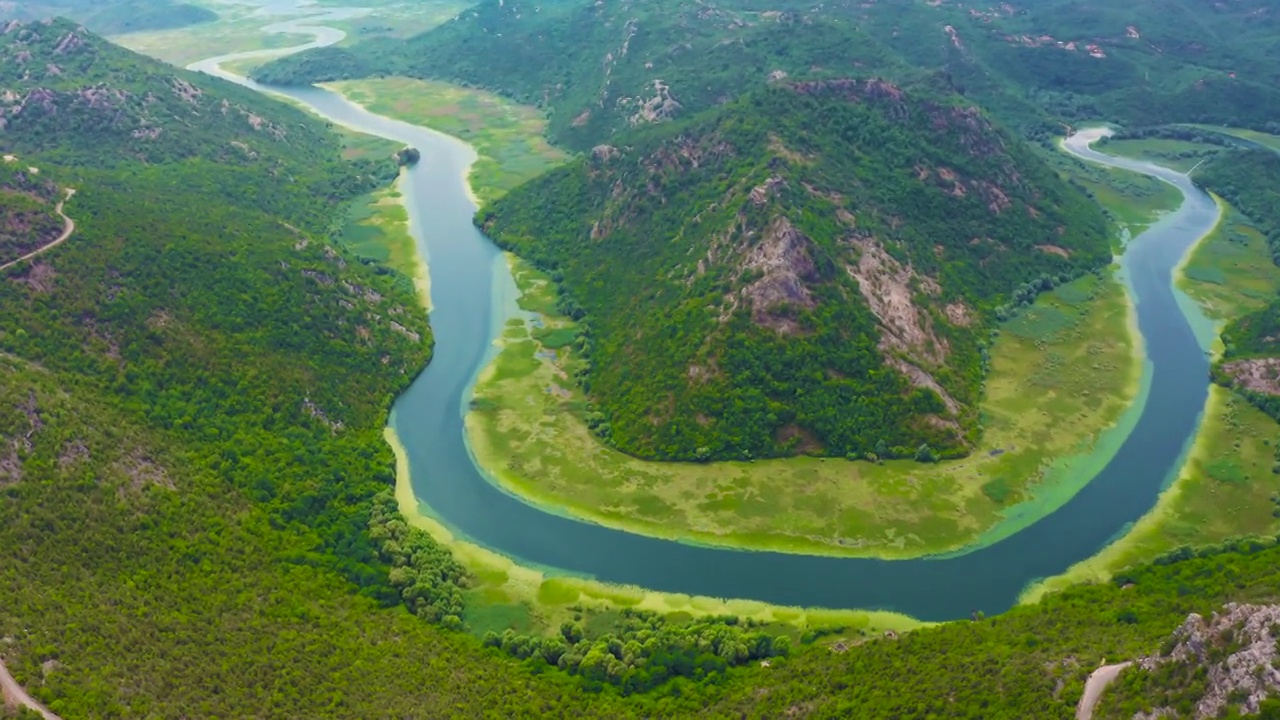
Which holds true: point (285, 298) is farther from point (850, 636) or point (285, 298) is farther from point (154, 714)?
point (850, 636)

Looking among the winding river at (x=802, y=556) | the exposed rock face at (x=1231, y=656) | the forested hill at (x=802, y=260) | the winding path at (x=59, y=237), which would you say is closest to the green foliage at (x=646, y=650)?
the winding river at (x=802, y=556)

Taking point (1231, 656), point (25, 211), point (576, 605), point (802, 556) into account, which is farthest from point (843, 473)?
point (25, 211)

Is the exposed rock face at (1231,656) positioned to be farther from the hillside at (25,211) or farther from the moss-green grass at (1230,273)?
the hillside at (25,211)

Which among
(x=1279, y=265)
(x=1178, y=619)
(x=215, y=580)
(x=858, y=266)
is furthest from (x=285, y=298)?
(x=1279, y=265)

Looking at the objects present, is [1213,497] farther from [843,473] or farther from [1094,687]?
[1094,687]

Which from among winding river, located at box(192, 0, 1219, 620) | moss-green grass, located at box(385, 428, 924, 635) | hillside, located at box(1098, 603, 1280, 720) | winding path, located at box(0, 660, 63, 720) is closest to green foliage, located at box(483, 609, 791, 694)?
moss-green grass, located at box(385, 428, 924, 635)

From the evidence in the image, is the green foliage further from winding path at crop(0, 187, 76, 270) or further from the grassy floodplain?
winding path at crop(0, 187, 76, 270)

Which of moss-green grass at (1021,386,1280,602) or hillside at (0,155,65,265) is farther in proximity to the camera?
hillside at (0,155,65,265)

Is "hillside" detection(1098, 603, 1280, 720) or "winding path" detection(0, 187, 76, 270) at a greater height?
"winding path" detection(0, 187, 76, 270)
